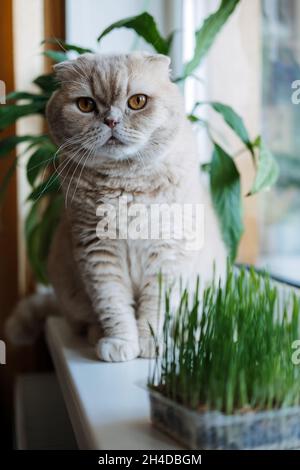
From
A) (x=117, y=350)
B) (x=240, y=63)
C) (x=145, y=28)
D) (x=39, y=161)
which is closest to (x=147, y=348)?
(x=117, y=350)

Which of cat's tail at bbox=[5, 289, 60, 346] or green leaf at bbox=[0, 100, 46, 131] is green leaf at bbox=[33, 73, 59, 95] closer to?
green leaf at bbox=[0, 100, 46, 131]

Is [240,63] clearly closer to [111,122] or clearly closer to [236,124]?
[236,124]

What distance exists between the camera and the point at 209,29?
3.25ft

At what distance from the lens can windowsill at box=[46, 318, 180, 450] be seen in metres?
0.64

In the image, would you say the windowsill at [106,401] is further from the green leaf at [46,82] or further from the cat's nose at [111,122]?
the green leaf at [46,82]

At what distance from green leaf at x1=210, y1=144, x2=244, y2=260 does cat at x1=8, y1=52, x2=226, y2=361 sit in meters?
0.03

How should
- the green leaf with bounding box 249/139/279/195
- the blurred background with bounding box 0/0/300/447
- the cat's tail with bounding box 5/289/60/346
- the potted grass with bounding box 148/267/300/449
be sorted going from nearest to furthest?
the potted grass with bounding box 148/267/300/449, the green leaf with bounding box 249/139/279/195, the blurred background with bounding box 0/0/300/447, the cat's tail with bounding box 5/289/60/346

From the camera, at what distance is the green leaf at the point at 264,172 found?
0.96 meters

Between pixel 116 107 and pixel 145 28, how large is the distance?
7.2 inches

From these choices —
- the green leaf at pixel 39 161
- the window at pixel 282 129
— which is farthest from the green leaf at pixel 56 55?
the window at pixel 282 129

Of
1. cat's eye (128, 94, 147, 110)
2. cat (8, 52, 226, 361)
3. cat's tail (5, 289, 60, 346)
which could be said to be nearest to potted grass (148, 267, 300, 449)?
cat (8, 52, 226, 361)

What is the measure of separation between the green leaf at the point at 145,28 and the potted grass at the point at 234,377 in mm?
476

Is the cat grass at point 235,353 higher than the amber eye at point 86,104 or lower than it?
lower

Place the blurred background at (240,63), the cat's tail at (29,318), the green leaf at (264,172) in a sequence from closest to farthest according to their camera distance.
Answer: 1. the green leaf at (264,172)
2. the blurred background at (240,63)
3. the cat's tail at (29,318)
